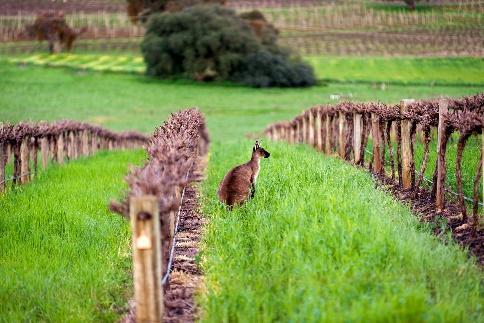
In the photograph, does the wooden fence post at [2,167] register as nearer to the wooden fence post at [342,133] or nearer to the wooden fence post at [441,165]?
the wooden fence post at [441,165]

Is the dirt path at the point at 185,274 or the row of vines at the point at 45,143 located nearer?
the dirt path at the point at 185,274

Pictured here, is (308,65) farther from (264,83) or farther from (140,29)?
(140,29)

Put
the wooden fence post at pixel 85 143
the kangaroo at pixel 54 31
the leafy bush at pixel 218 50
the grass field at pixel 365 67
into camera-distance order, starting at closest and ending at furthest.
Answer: the wooden fence post at pixel 85 143 < the grass field at pixel 365 67 < the leafy bush at pixel 218 50 < the kangaroo at pixel 54 31

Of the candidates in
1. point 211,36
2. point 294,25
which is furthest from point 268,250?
point 294,25

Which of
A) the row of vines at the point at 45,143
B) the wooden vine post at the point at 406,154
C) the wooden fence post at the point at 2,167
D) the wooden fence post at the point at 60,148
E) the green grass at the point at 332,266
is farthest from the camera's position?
the wooden fence post at the point at 60,148

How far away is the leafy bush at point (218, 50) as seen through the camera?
78250 mm

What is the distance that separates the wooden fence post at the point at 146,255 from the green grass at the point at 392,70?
3238 cm

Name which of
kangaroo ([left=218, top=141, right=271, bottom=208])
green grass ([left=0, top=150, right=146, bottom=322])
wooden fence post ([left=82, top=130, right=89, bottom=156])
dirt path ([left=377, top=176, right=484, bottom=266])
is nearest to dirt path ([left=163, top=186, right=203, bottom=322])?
green grass ([left=0, top=150, right=146, bottom=322])

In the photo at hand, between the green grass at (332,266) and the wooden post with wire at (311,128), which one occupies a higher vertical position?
the green grass at (332,266)

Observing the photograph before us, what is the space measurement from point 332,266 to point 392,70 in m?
68.2

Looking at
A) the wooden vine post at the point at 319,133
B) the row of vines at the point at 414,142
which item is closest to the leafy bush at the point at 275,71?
the wooden vine post at the point at 319,133

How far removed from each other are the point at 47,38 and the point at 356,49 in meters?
46.0

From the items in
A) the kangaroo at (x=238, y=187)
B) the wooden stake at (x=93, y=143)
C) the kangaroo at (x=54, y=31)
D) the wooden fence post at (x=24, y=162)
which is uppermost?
the kangaroo at (x=54, y=31)

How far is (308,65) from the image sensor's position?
3169 inches
